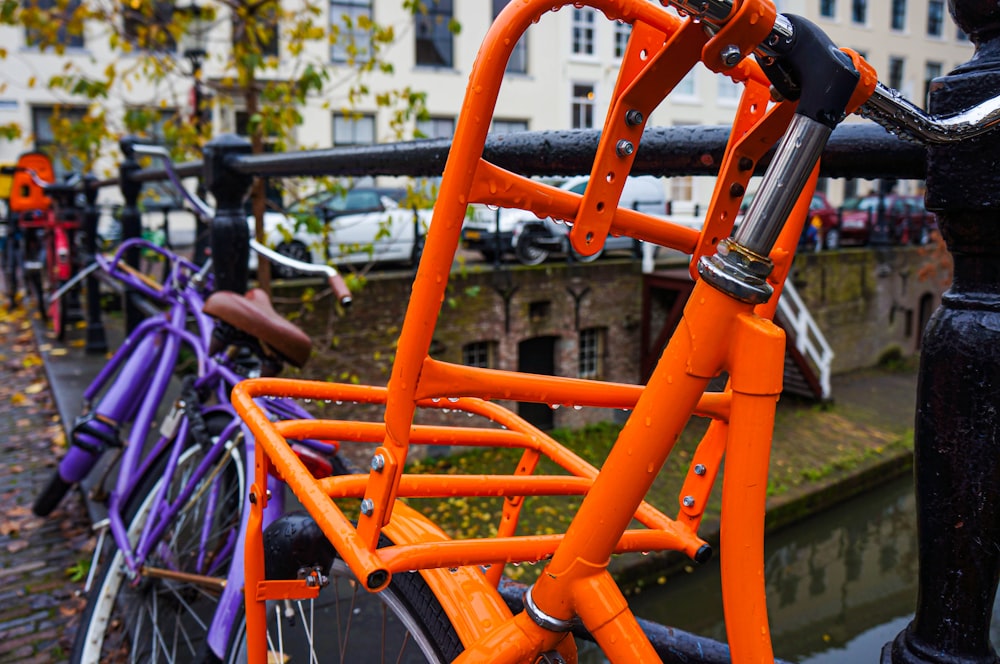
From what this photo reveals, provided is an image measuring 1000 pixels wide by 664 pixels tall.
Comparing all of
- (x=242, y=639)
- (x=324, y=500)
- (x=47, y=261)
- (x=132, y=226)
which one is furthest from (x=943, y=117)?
(x=47, y=261)

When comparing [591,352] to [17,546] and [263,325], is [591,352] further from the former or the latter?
[263,325]

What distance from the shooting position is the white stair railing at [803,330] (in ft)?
48.6

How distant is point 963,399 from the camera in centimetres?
95

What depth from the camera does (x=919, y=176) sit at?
1104 millimetres

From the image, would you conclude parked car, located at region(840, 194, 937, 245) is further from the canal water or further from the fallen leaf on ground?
the fallen leaf on ground

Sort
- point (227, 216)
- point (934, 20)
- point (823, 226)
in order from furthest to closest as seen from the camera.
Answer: point (934, 20) → point (823, 226) → point (227, 216)

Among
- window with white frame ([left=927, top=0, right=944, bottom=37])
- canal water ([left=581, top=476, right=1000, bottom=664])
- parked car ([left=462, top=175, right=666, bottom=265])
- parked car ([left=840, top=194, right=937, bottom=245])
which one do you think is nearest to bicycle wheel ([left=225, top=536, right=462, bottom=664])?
canal water ([left=581, top=476, right=1000, bottom=664])

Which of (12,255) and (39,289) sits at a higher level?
(12,255)

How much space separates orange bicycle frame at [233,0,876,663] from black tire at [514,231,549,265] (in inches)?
457

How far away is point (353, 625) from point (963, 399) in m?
1.16

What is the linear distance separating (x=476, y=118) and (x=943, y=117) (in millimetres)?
506

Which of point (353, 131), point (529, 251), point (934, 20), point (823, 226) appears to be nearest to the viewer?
point (529, 251)

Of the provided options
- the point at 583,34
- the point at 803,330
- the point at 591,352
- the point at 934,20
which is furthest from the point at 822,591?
the point at 934,20

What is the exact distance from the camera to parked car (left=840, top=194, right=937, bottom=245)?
62.5 ft
